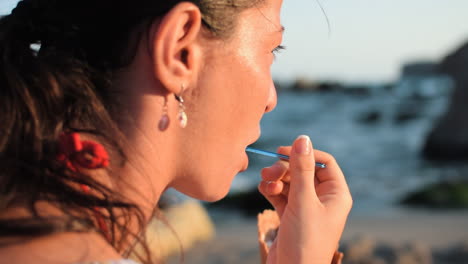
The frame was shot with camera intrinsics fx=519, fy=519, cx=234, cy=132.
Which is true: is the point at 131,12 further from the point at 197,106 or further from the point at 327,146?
the point at 327,146

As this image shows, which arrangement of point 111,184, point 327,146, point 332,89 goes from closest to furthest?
point 111,184 < point 327,146 < point 332,89

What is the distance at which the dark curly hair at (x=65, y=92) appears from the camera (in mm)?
1184

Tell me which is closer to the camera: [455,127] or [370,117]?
[455,127]

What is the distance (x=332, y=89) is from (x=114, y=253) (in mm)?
29901

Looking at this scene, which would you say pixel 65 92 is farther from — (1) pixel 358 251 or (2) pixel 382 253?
(2) pixel 382 253

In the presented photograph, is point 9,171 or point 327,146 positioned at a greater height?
point 9,171

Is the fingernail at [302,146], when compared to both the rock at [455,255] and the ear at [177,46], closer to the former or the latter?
the ear at [177,46]

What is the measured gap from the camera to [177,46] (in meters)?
1.30

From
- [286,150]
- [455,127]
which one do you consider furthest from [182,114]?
[455,127]

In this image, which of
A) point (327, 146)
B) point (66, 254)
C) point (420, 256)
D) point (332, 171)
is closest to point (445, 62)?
point (327, 146)

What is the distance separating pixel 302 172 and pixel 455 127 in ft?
40.2

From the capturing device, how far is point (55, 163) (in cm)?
120

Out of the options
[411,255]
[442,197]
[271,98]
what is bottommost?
[442,197]

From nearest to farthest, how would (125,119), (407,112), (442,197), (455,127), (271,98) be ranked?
(125,119) → (271,98) → (442,197) → (455,127) → (407,112)
